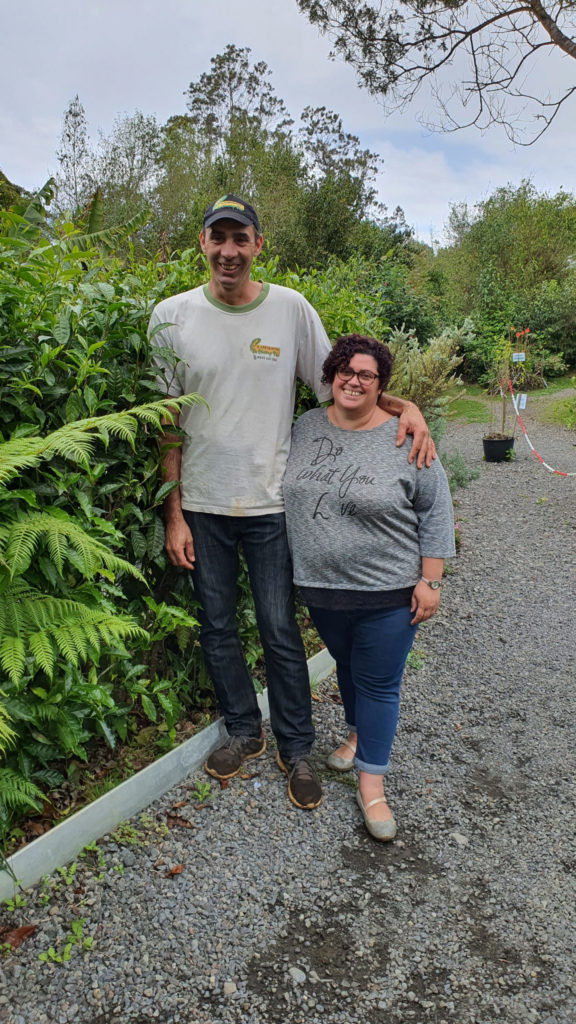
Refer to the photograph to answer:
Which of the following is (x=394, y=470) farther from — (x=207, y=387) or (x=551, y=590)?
(x=551, y=590)

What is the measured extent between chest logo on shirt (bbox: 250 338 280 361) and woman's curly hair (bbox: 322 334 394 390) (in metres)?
0.22

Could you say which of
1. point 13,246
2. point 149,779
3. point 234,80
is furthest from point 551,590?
point 234,80

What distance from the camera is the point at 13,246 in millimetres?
2398

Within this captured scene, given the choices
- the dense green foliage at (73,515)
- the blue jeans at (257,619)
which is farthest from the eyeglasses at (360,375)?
the dense green foliage at (73,515)

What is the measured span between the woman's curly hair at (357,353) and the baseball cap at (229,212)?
592mm

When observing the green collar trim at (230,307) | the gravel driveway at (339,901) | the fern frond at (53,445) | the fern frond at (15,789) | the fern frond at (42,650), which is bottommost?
the gravel driveway at (339,901)

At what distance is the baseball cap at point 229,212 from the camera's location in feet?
8.46

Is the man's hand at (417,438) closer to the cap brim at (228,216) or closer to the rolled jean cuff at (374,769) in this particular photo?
the cap brim at (228,216)

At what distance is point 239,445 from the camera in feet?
8.84

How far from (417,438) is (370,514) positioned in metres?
0.34

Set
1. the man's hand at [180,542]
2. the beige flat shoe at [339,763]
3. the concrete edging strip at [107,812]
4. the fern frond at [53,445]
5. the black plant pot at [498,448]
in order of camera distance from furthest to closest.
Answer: the black plant pot at [498,448], the beige flat shoe at [339,763], the man's hand at [180,542], the concrete edging strip at [107,812], the fern frond at [53,445]

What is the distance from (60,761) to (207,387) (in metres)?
1.59

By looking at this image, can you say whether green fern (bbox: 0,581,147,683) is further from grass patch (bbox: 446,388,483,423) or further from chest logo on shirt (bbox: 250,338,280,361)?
grass patch (bbox: 446,388,483,423)

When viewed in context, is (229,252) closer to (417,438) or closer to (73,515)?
(417,438)
